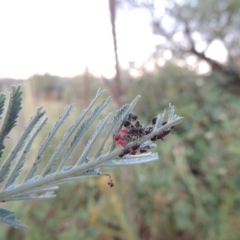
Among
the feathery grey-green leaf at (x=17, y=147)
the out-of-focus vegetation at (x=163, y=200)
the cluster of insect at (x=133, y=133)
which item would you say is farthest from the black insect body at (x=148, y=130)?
the out-of-focus vegetation at (x=163, y=200)

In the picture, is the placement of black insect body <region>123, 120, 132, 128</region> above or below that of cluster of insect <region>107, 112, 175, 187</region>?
above

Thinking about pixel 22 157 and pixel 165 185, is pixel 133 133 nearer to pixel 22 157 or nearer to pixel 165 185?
pixel 22 157

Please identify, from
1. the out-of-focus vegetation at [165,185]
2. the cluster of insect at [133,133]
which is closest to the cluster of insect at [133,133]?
the cluster of insect at [133,133]

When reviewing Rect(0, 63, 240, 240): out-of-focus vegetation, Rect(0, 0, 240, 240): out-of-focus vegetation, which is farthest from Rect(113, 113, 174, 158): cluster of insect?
Rect(0, 63, 240, 240): out-of-focus vegetation

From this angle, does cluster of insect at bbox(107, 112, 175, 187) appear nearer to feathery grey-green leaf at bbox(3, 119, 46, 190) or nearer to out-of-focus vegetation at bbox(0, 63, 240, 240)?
feathery grey-green leaf at bbox(3, 119, 46, 190)

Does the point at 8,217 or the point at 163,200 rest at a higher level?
the point at 8,217

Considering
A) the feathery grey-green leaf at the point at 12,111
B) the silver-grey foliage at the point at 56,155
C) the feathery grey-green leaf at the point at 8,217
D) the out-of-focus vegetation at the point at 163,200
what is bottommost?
the out-of-focus vegetation at the point at 163,200

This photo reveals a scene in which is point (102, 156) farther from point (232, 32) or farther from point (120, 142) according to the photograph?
point (232, 32)

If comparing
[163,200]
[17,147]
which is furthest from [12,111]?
[163,200]

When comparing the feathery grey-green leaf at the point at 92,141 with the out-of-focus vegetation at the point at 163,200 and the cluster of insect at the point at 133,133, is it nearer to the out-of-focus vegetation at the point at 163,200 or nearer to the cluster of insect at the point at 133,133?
the cluster of insect at the point at 133,133

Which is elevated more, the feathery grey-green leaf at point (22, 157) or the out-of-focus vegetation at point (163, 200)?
the feathery grey-green leaf at point (22, 157)

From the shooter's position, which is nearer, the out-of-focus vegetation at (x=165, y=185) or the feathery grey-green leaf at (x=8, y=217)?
the feathery grey-green leaf at (x=8, y=217)

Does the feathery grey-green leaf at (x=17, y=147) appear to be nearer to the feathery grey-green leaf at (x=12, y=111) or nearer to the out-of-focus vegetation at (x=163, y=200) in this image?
the feathery grey-green leaf at (x=12, y=111)
